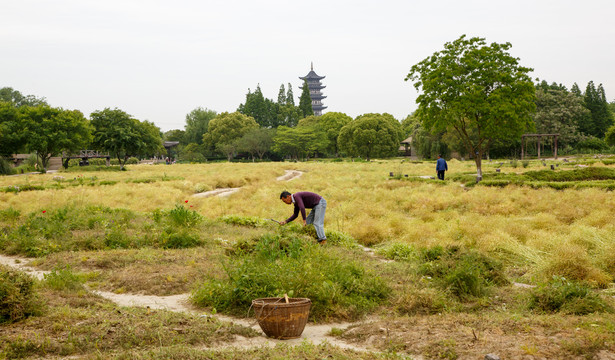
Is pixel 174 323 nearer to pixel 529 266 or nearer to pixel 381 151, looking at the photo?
pixel 529 266

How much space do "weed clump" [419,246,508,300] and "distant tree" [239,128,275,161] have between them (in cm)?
7916

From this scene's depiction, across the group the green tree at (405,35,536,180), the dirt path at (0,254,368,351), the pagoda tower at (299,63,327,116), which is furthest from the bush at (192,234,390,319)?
the pagoda tower at (299,63,327,116)

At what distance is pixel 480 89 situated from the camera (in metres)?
28.8

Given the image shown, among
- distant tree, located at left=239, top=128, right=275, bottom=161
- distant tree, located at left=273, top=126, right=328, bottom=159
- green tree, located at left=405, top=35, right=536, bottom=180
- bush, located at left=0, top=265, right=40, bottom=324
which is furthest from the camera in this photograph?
distant tree, located at left=239, top=128, right=275, bottom=161

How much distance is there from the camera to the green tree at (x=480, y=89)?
28.7 meters

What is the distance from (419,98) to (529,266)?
21969mm

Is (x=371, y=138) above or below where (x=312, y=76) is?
below

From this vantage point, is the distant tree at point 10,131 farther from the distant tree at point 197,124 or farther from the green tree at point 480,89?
the distant tree at point 197,124

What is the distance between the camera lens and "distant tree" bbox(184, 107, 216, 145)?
110188 millimetres

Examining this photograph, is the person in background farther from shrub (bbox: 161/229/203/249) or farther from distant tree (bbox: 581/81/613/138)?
distant tree (bbox: 581/81/613/138)

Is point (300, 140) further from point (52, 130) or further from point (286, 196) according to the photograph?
point (286, 196)

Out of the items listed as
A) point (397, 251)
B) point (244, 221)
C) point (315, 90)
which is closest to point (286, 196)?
point (397, 251)

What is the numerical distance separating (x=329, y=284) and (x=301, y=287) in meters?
0.47

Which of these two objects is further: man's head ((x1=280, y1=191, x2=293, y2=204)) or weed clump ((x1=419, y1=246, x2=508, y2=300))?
man's head ((x1=280, y1=191, x2=293, y2=204))
